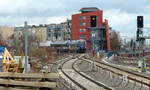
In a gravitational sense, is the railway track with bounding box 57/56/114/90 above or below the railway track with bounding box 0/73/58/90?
below

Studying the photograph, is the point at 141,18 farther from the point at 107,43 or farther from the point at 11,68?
the point at 107,43

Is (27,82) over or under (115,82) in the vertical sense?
over

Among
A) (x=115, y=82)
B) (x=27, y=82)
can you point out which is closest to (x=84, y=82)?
(x=115, y=82)

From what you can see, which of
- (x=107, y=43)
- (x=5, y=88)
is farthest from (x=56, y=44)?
(x=5, y=88)

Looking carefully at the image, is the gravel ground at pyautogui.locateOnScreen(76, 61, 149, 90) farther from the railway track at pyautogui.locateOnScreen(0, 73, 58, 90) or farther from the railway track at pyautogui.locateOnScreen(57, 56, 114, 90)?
the railway track at pyautogui.locateOnScreen(0, 73, 58, 90)

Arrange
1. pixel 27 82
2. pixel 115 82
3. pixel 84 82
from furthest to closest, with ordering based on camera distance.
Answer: pixel 84 82
pixel 115 82
pixel 27 82

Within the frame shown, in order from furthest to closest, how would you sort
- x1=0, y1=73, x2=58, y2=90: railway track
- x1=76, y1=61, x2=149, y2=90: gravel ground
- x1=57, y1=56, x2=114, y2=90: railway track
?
x1=76, y1=61, x2=149, y2=90: gravel ground
x1=57, y1=56, x2=114, y2=90: railway track
x1=0, y1=73, x2=58, y2=90: railway track

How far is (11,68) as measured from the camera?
22.6 meters

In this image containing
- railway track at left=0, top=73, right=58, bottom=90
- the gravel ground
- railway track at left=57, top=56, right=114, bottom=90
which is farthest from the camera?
the gravel ground

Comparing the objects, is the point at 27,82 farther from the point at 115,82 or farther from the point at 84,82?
the point at 84,82

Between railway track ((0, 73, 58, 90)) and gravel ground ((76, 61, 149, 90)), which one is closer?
railway track ((0, 73, 58, 90))

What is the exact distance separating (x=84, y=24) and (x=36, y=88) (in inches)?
4813

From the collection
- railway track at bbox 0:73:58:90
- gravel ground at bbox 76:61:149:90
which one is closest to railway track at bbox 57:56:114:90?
gravel ground at bbox 76:61:149:90

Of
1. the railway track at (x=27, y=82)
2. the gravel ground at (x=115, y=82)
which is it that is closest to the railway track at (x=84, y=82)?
the gravel ground at (x=115, y=82)
